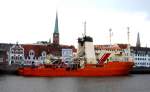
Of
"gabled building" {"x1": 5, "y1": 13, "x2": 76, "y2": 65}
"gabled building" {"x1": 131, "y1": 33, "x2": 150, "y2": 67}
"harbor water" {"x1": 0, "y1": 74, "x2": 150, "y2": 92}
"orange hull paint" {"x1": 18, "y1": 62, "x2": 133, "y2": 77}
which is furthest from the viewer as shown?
"gabled building" {"x1": 131, "y1": 33, "x2": 150, "y2": 67}

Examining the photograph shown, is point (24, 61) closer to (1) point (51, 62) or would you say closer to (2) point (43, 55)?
(2) point (43, 55)

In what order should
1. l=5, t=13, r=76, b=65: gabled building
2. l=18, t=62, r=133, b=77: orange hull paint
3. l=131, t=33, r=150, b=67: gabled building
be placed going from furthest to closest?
l=131, t=33, r=150, b=67: gabled building, l=5, t=13, r=76, b=65: gabled building, l=18, t=62, r=133, b=77: orange hull paint

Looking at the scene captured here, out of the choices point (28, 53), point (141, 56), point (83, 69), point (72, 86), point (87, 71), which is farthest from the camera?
point (141, 56)

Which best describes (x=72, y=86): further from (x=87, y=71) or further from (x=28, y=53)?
(x=28, y=53)

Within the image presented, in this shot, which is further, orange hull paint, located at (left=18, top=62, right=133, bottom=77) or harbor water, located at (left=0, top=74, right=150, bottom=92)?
orange hull paint, located at (left=18, top=62, right=133, bottom=77)

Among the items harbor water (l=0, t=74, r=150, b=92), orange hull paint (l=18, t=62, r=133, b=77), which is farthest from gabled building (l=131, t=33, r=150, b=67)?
harbor water (l=0, t=74, r=150, b=92)

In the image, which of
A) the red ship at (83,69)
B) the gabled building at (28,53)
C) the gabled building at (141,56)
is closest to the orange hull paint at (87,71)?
the red ship at (83,69)

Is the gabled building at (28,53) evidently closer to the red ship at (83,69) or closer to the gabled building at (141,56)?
the red ship at (83,69)

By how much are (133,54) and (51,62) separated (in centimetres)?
5274

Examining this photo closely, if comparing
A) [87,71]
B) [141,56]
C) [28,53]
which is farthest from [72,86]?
[141,56]

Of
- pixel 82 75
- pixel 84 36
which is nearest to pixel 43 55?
pixel 84 36

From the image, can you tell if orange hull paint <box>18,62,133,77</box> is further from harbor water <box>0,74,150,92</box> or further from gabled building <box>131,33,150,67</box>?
gabled building <box>131,33,150,67</box>

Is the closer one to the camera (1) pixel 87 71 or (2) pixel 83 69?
(1) pixel 87 71

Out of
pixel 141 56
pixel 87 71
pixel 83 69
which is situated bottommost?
pixel 87 71
